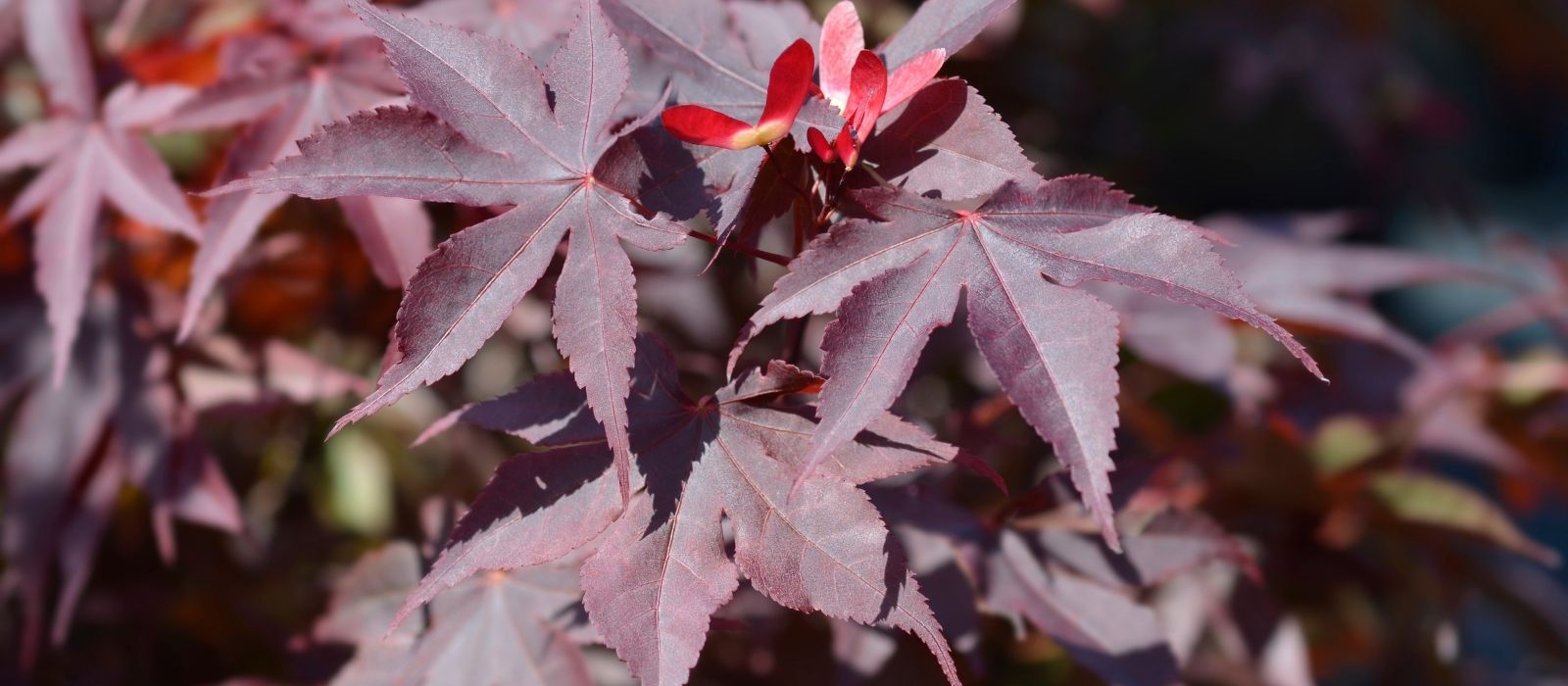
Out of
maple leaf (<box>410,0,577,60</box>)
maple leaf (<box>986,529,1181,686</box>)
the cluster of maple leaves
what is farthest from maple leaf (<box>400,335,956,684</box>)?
maple leaf (<box>410,0,577,60</box>)

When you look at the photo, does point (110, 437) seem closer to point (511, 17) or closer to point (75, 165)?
point (75, 165)

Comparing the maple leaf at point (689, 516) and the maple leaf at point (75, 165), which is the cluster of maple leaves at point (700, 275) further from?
the maple leaf at point (75, 165)

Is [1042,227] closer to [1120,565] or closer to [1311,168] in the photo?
[1120,565]

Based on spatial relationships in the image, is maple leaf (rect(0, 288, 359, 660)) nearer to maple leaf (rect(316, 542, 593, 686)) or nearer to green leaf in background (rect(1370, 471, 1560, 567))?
maple leaf (rect(316, 542, 593, 686))

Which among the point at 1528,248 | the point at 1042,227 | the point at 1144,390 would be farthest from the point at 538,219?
the point at 1528,248

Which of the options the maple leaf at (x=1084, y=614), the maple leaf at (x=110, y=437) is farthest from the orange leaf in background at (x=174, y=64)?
the maple leaf at (x=1084, y=614)

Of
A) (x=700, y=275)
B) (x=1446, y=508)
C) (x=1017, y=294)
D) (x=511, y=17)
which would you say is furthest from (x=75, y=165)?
(x=1446, y=508)
